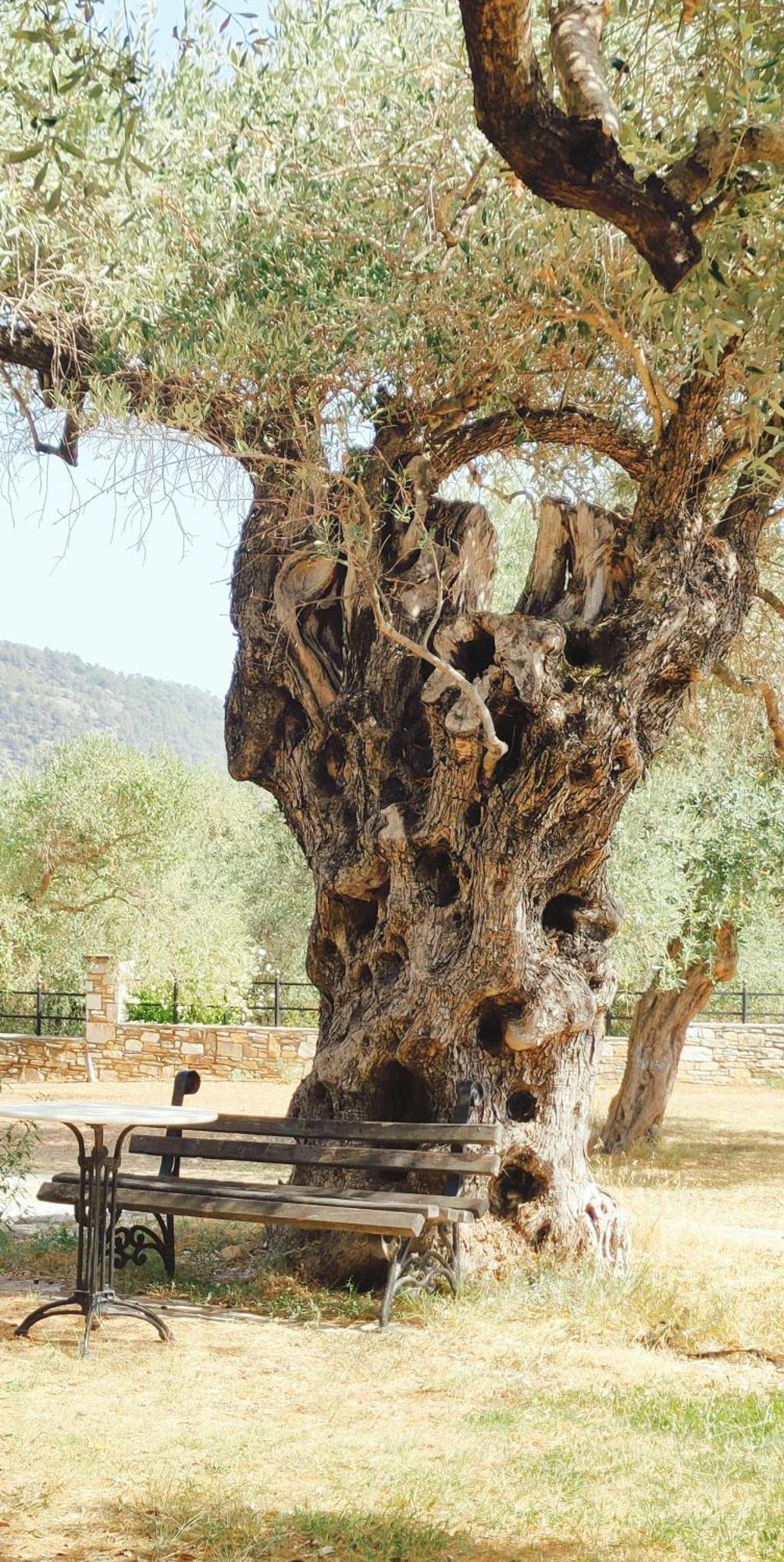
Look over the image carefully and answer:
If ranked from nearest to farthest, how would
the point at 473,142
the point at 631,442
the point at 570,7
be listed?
the point at 570,7 < the point at 473,142 < the point at 631,442

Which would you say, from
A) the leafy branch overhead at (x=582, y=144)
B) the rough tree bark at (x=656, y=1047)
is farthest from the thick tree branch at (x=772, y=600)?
the rough tree bark at (x=656, y=1047)

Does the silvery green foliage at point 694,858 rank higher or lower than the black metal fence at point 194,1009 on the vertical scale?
higher

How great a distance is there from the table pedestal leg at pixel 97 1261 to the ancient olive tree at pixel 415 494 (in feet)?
5.12

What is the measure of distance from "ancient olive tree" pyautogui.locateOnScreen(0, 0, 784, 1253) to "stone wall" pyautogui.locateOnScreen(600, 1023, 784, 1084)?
16.4 metres

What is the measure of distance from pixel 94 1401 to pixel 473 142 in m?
6.26

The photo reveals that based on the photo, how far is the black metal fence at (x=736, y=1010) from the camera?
24.8 meters

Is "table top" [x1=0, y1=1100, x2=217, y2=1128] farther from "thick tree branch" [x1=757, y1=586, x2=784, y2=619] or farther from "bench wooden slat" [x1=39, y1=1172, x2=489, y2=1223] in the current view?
"thick tree branch" [x1=757, y1=586, x2=784, y2=619]

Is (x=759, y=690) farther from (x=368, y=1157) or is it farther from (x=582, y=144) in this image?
(x=582, y=144)

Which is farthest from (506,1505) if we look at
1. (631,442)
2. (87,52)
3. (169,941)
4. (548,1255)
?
(169,941)

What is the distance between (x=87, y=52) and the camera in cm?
423

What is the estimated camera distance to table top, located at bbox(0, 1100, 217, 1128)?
18.5ft

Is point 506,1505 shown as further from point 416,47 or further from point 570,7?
point 416,47

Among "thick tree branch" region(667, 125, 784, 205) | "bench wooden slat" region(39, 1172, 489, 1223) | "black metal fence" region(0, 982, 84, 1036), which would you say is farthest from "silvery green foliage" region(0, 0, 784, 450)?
"black metal fence" region(0, 982, 84, 1036)

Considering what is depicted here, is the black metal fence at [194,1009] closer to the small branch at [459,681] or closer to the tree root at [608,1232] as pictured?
the tree root at [608,1232]
